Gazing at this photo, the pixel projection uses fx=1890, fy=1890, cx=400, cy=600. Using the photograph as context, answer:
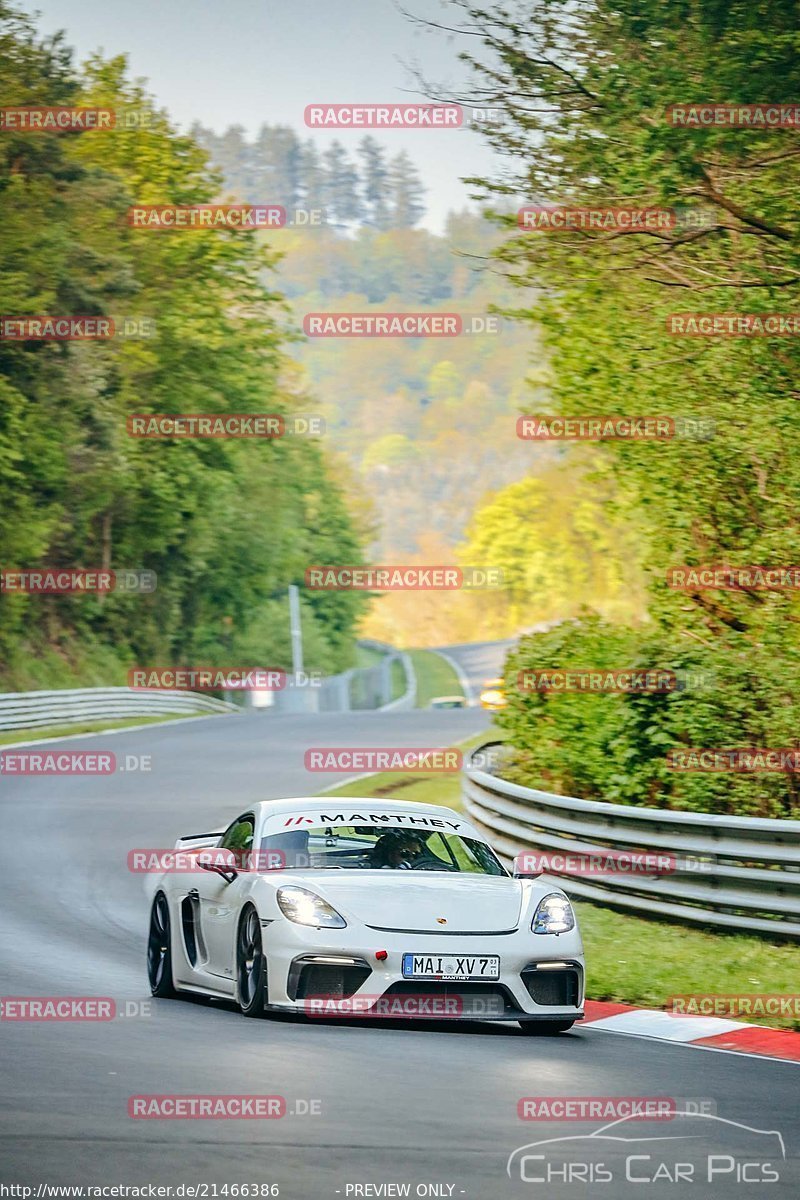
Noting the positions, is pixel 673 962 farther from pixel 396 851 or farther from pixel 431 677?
pixel 431 677

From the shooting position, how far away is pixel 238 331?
2409 inches

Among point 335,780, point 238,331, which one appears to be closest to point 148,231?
point 238,331

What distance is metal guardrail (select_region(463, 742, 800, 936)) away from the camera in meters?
12.5

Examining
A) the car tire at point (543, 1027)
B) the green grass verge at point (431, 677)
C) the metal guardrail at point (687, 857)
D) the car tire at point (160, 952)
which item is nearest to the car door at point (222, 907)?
the car tire at point (160, 952)

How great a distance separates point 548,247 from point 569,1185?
17469mm

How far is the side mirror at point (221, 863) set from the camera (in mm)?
10562

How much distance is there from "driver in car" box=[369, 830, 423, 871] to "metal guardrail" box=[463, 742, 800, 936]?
2.79 metres

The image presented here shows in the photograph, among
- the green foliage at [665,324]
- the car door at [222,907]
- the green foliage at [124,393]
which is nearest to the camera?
the car door at [222,907]

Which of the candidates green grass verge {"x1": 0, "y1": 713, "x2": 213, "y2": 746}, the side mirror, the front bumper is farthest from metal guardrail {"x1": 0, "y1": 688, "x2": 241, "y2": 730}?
the front bumper

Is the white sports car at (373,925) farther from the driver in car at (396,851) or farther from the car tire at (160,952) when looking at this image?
the car tire at (160,952)

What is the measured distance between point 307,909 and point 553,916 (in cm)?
136

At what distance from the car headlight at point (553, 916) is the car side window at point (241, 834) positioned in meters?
1.74

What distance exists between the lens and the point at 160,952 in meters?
11.6

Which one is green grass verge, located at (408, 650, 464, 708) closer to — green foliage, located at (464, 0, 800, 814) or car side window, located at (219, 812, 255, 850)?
green foliage, located at (464, 0, 800, 814)
